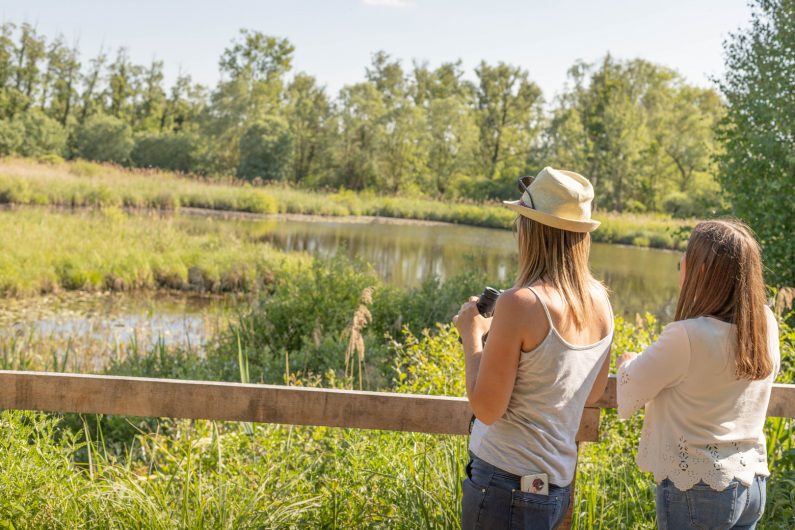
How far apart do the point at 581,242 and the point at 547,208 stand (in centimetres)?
13

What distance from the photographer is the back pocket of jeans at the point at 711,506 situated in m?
2.08

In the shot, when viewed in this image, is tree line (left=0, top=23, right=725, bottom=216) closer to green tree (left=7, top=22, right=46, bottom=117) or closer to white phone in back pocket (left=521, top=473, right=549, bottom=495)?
green tree (left=7, top=22, right=46, bottom=117)

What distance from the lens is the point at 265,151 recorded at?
138 ft

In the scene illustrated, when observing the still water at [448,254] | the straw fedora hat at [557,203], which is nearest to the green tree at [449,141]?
the still water at [448,254]

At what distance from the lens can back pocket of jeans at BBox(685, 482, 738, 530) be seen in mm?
2082

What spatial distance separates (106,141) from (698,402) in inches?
1731

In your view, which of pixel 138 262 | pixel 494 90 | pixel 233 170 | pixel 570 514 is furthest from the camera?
pixel 494 90

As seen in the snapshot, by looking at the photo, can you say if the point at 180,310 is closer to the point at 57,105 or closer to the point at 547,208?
the point at 547,208

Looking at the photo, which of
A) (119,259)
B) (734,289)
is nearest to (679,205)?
(119,259)

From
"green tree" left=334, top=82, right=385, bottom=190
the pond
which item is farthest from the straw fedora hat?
"green tree" left=334, top=82, right=385, bottom=190

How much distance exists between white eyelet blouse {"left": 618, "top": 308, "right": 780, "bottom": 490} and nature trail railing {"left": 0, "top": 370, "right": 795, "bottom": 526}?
1.98ft

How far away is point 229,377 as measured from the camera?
22.5 ft

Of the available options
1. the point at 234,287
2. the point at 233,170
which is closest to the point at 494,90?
the point at 233,170

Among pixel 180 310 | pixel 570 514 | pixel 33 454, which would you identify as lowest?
pixel 180 310
